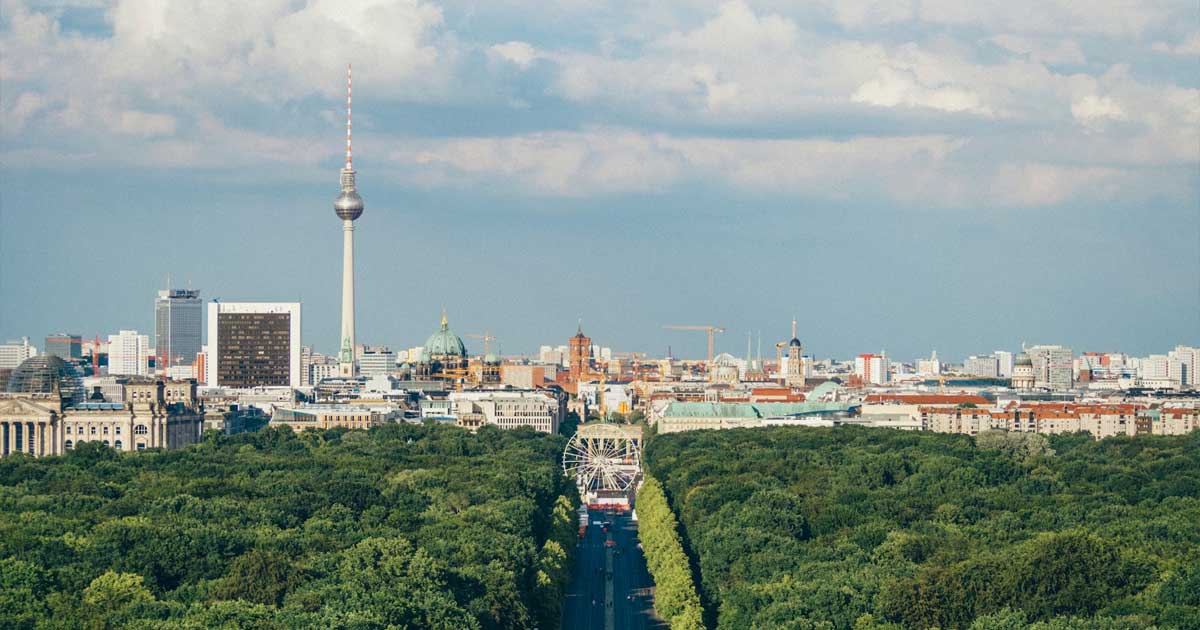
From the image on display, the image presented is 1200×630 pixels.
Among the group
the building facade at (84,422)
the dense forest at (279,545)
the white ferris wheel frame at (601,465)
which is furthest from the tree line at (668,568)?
the building facade at (84,422)

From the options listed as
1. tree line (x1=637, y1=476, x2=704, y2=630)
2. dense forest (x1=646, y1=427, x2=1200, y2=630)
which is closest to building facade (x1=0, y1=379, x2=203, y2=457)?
dense forest (x1=646, y1=427, x2=1200, y2=630)

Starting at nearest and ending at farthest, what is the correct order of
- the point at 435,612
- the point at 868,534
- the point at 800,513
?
the point at 435,612 → the point at 868,534 → the point at 800,513

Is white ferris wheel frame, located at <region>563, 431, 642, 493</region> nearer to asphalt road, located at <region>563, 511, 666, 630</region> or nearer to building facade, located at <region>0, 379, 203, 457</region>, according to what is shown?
asphalt road, located at <region>563, 511, 666, 630</region>

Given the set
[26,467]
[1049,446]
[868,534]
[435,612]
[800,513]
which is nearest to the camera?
[435,612]

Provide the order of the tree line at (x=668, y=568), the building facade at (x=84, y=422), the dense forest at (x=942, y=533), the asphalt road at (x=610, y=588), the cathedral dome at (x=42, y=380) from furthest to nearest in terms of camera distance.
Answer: the cathedral dome at (x=42, y=380), the building facade at (x=84, y=422), the asphalt road at (x=610, y=588), the tree line at (x=668, y=568), the dense forest at (x=942, y=533)

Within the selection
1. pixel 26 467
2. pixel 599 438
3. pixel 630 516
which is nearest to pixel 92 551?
pixel 26 467

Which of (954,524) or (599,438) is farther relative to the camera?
(599,438)

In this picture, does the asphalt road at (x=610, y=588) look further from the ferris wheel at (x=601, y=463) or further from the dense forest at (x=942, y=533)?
the ferris wheel at (x=601, y=463)

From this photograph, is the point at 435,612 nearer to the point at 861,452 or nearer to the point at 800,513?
the point at 800,513
